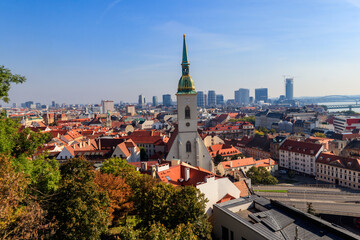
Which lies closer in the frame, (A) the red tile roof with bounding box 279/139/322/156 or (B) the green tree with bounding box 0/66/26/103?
(B) the green tree with bounding box 0/66/26/103

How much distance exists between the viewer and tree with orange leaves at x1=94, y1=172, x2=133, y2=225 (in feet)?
79.9

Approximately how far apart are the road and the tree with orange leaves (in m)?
34.7

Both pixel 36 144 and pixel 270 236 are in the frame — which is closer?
pixel 270 236

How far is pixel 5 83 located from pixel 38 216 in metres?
12.4

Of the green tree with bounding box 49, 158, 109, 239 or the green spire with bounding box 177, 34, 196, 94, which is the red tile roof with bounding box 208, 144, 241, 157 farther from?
the green tree with bounding box 49, 158, 109, 239

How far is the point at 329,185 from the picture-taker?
212 feet

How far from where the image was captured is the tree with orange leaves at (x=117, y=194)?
2436 cm

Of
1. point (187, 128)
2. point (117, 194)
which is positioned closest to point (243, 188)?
point (187, 128)

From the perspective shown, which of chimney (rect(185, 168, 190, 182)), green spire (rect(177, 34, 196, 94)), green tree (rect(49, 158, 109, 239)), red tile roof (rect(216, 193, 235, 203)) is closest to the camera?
green tree (rect(49, 158, 109, 239))

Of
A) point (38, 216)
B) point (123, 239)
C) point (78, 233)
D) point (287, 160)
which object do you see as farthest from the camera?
point (287, 160)

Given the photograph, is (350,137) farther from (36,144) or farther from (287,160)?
(36,144)

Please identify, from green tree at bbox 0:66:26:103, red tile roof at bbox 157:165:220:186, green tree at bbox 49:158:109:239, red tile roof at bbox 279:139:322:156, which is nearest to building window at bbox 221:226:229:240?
red tile roof at bbox 157:165:220:186

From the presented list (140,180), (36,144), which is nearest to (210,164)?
(140,180)

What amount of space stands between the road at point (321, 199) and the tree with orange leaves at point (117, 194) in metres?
34.7
